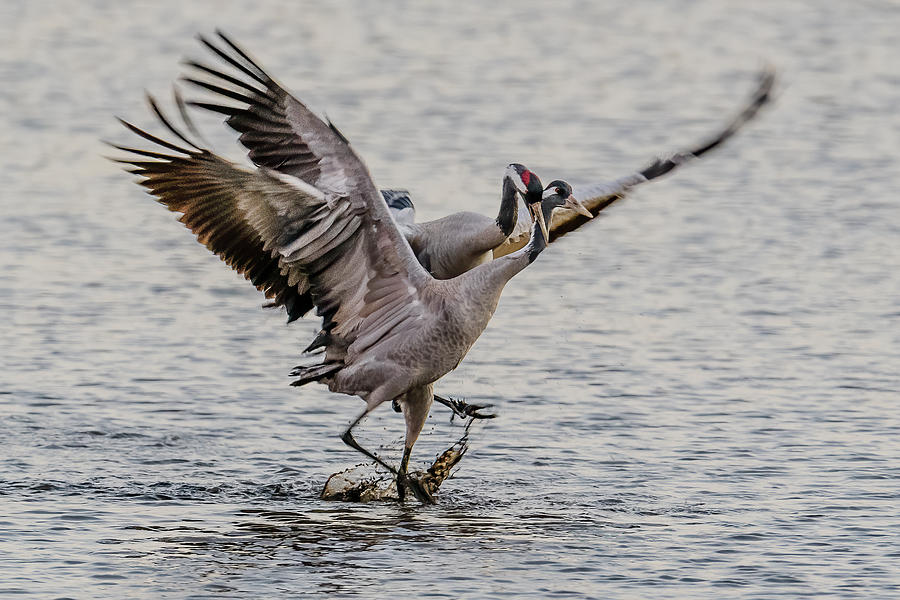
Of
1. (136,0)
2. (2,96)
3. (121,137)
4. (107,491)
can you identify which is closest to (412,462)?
(107,491)

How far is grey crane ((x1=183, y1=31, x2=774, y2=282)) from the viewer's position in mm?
9094

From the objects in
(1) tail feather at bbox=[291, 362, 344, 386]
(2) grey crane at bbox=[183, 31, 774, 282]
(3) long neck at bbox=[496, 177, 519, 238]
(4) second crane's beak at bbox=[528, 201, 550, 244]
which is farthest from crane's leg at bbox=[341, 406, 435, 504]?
(4) second crane's beak at bbox=[528, 201, 550, 244]

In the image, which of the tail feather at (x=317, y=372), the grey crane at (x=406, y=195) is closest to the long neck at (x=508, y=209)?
the grey crane at (x=406, y=195)

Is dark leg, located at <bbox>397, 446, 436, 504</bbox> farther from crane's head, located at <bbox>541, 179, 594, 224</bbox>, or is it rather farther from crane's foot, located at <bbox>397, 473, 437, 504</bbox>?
crane's head, located at <bbox>541, 179, 594, 224</bbox>

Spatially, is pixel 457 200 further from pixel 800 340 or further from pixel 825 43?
pixel 825 43

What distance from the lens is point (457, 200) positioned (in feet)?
52.2

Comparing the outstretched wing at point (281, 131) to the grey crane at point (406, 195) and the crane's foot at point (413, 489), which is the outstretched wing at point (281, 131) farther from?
the crane's foot at point (413, 489)

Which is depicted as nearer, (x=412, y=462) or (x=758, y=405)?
(x=412, y=462)

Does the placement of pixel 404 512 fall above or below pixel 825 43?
below

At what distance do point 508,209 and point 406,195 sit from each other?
60.3 inches

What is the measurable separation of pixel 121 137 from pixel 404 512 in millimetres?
9803

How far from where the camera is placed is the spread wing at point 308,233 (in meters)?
9.16

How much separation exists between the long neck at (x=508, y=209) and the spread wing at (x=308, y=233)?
712 mm

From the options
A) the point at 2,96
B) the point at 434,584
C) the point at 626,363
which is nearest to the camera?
the point at 434,584
